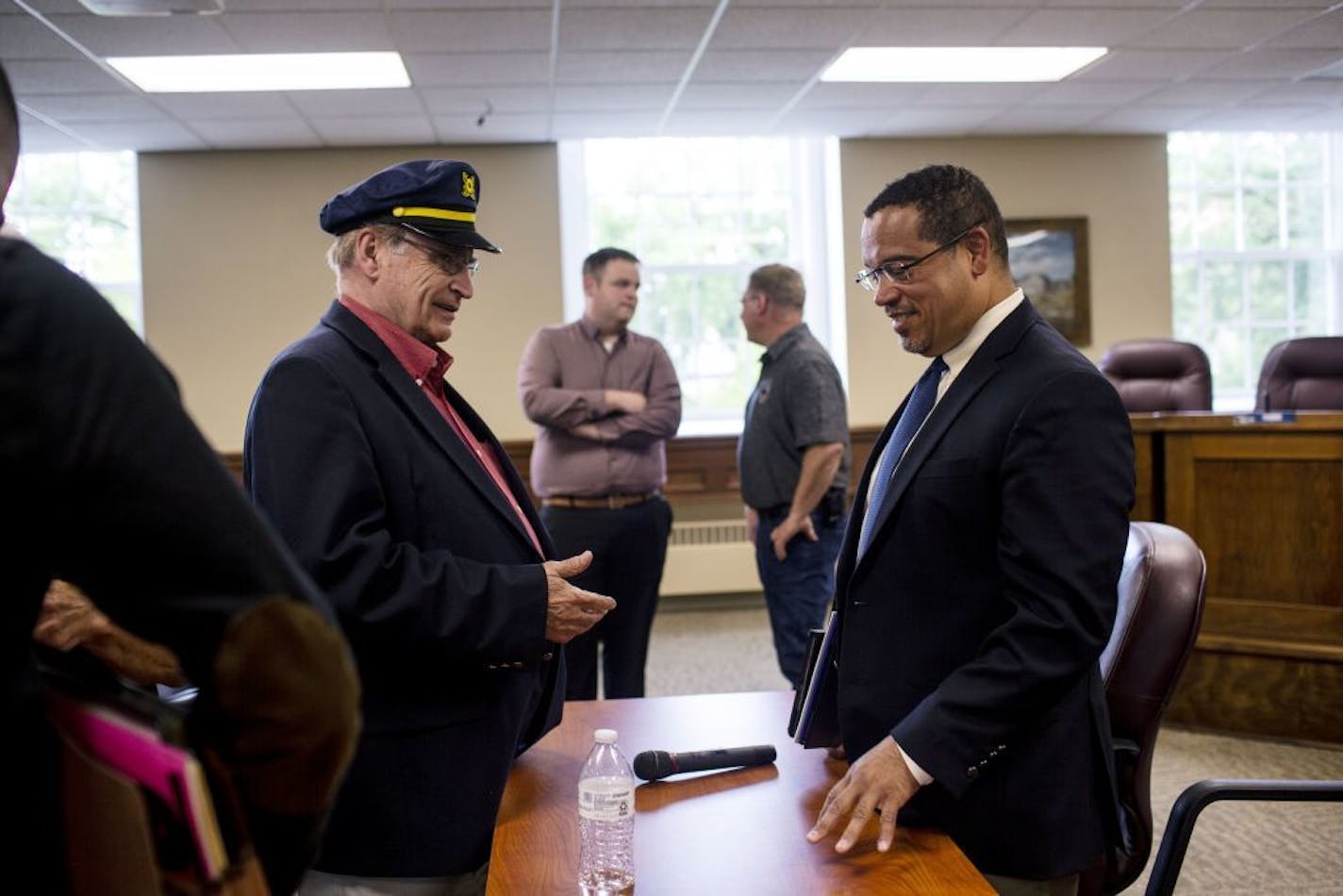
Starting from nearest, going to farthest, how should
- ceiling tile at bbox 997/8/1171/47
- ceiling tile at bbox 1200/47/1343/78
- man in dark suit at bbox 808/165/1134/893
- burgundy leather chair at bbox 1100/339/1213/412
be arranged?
man in dark suit at bbox 808/165/1134/893
ceiling tile at bbox 997/8/1171/47
ceiling tile at bbox 1200/47/1343/78
burgundy leather chair at bbox 1100/339/1213/412

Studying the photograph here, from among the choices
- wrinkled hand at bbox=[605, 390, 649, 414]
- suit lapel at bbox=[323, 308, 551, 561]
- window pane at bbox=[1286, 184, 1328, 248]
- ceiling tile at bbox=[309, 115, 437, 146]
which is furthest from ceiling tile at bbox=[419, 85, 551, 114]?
window pane at bbox=[1286, 184, 1328, 248]

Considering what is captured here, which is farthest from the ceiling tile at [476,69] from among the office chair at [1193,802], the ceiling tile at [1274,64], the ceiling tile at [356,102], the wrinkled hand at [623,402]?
the office chair at [1193,802]

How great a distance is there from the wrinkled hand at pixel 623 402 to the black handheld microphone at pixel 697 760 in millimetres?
2417

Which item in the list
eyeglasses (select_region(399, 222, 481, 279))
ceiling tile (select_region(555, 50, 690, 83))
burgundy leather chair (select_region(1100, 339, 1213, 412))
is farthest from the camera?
burgundy leather chair (select_region(1100, 339, 1213, 412))

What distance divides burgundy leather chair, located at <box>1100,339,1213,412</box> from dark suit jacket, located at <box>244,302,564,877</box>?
16.2ft

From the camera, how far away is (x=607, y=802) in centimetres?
126

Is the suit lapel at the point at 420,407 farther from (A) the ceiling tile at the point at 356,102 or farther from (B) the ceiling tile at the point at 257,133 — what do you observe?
(B) the ceiling tile at the point at 257,133

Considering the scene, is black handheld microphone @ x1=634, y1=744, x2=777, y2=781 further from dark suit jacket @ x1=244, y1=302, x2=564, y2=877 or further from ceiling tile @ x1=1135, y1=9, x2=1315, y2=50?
ceiling tile @ x1=1135, y1=9, x2=1315, y2=50

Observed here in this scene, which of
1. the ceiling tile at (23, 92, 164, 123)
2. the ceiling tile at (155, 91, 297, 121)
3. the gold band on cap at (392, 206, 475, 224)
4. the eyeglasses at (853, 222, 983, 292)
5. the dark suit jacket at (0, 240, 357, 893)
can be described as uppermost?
the ceiling tile at (155, 91, 297, 121)

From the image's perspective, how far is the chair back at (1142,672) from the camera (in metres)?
1.78

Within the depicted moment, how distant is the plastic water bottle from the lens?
124cm

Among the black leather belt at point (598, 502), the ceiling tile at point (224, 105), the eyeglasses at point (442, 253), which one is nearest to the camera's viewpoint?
the eyeglasses at point (442, 253)

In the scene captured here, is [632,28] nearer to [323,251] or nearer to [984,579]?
[323,251]

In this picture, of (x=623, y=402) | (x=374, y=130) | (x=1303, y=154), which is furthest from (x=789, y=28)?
(x=1303, y=154)
